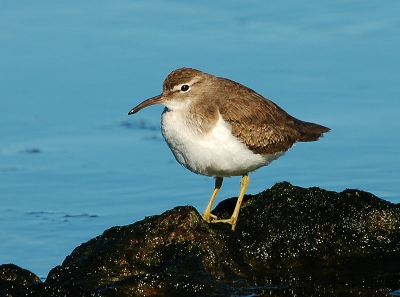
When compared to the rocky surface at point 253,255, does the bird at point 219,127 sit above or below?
above

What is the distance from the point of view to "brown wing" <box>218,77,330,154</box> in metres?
10.4

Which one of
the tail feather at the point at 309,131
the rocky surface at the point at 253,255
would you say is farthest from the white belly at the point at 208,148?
the tail feather at the point at 309,131

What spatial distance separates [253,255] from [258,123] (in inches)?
91.4

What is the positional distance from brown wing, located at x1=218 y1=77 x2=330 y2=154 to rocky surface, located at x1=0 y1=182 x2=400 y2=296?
104cm

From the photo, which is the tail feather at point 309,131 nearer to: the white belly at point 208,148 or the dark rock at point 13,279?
the white belly at point 208,148

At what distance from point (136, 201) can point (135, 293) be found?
188 inches

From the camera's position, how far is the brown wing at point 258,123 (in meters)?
10.4

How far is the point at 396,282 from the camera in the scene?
875 centimetres

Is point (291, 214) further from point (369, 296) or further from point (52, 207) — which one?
point (52, 207)

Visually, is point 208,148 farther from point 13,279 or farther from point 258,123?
point 13,279

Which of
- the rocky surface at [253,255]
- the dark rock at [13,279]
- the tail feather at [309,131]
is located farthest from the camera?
the tail feather at [309,131]

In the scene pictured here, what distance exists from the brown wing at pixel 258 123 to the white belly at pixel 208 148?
0.46 feet

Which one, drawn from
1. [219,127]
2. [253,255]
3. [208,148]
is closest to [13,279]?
[253,255]

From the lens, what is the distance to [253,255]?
353 inches
